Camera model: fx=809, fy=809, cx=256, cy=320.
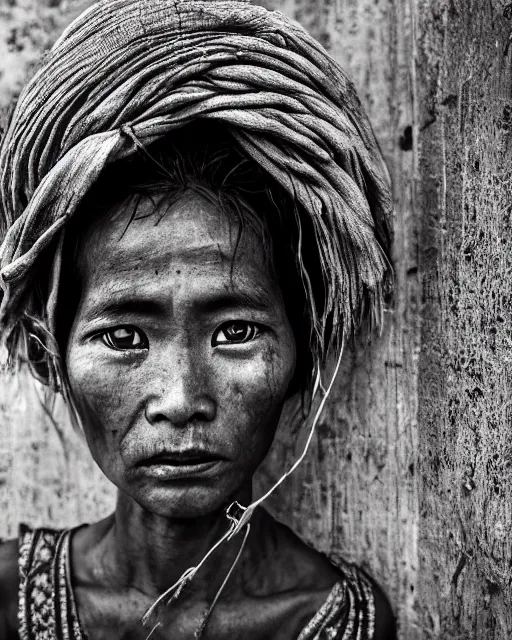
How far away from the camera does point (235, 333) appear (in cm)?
124

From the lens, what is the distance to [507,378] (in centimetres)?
124

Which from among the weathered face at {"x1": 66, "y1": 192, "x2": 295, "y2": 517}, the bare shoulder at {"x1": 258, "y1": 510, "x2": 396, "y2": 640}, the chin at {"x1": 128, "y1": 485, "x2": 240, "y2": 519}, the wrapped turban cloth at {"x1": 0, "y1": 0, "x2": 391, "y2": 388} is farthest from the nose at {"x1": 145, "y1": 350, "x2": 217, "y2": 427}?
the bare shoulder at {"x1": 258, "y1": 510, "x2": 396, "y2": 640}

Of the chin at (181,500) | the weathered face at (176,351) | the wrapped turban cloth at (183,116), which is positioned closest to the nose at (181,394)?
the weathered face at (176,351)

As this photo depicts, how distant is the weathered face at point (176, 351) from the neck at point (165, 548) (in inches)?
5.4

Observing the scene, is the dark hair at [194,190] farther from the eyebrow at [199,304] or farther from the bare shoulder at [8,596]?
the bare shoulder at [8,596]

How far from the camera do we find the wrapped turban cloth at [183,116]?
1178mm

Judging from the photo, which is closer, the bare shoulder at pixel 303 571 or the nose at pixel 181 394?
the nose at pixel 181 394

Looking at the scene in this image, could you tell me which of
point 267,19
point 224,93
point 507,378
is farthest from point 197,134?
point 507,378

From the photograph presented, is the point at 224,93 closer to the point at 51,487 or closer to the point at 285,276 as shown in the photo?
the point at 285,276

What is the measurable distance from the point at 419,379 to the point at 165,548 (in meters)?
0.54

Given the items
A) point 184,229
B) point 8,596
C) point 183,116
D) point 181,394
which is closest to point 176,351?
point 181,394

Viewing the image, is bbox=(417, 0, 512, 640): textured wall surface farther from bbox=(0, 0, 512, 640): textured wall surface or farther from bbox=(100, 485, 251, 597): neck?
bbox=(100, 485, 251, 597): neck

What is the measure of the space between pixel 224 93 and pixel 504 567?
85 cm

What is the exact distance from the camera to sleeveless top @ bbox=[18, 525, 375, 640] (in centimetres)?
139
